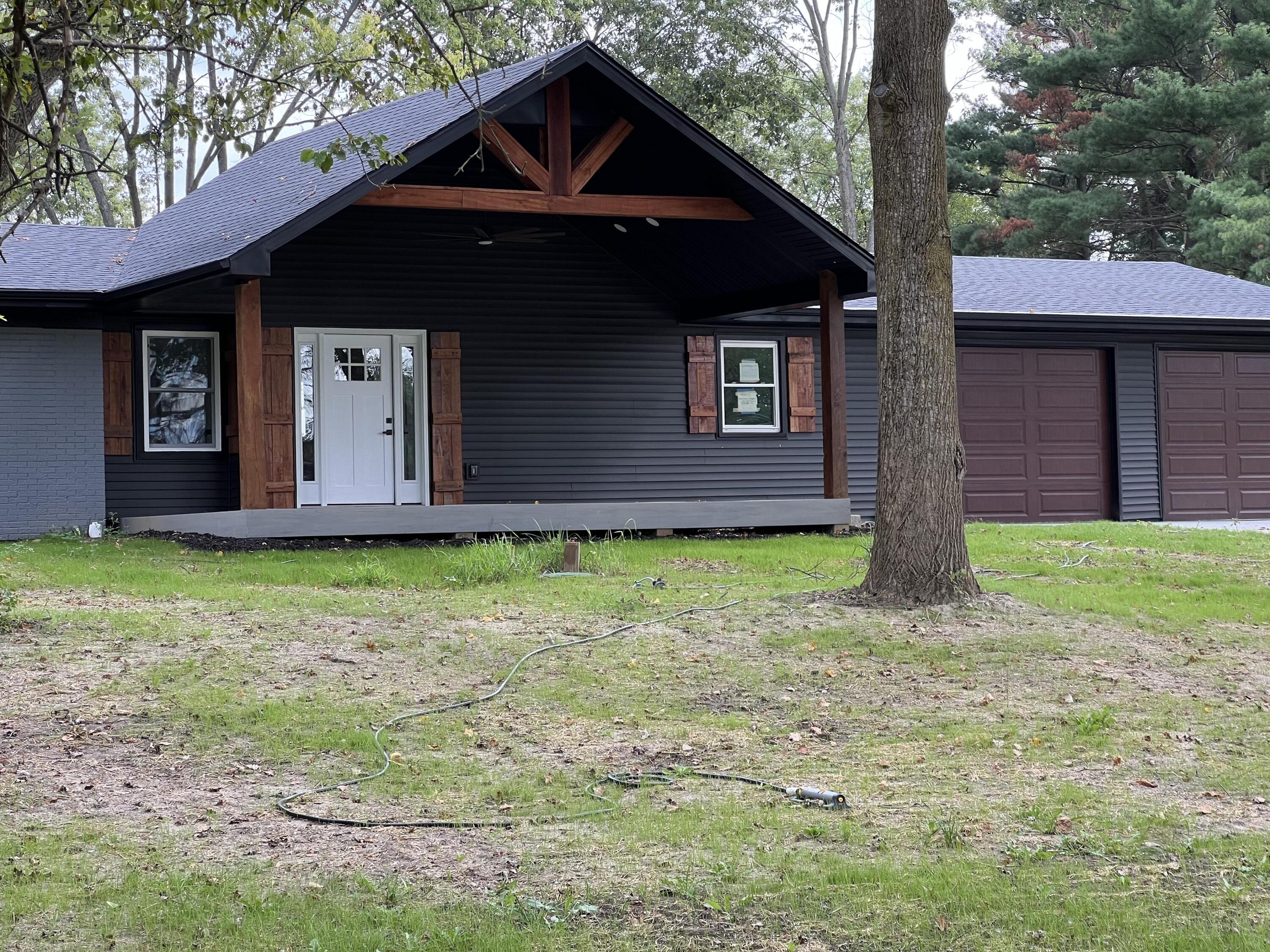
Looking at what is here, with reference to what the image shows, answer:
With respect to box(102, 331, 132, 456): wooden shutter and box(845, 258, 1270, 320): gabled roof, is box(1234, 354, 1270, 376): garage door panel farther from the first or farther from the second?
box(102, 331, 132, 456): wooden shutter

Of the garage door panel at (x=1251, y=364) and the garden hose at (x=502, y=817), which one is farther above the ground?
the garage door panel at (x=1251, y=364)

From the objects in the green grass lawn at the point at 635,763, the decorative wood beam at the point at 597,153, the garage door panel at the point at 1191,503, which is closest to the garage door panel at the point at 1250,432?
the garage door panel at the point at 1191,503

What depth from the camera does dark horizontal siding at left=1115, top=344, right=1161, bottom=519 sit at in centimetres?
1798

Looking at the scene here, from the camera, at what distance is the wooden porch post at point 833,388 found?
545 inches

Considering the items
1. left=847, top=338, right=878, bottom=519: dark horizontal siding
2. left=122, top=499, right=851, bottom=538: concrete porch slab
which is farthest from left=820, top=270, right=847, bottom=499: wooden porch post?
left=847, top=338, right=878, bottom=519: dark horizontal siding

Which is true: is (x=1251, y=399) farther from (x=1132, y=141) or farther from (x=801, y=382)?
(x=1132, y=141)

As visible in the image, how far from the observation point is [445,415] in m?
15.2

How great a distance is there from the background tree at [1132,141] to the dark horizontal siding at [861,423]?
11904 mm

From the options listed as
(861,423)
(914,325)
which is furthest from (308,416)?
(914,325)

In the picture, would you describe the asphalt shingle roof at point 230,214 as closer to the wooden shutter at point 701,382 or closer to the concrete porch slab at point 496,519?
the concrete porch slab at point 496,519

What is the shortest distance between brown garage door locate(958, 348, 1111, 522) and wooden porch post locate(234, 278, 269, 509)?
9.21 meters

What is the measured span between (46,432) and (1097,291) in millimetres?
13761

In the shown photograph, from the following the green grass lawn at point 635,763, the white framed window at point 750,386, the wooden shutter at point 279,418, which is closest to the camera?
the green grass lawn at point 635,763

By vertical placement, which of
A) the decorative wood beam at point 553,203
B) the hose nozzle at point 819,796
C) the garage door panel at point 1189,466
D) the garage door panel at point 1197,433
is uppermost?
the decorative wood beam at point 553,203
